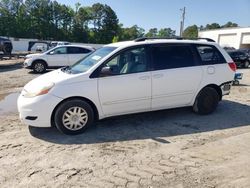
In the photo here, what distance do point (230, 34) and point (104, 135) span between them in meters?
55.9

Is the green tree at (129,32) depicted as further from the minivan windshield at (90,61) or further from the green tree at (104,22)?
the minivan windshield at (90,61)

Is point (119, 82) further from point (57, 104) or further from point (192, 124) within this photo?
point (192, 124)

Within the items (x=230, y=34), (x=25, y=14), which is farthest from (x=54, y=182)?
(x=25, y=14)

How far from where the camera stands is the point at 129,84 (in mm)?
5086

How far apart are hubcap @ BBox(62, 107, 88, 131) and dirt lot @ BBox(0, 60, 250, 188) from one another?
223 millimetres

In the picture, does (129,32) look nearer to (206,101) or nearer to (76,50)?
(76,50)

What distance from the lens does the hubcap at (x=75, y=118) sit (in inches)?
189

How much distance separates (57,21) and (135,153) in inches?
3153

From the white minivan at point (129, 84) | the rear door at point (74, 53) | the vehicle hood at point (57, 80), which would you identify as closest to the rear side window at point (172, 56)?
the white minivan at point (129, 84)

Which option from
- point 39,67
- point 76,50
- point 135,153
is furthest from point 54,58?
point 135,153

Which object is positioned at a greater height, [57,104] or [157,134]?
[57,104]

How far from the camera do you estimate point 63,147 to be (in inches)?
172

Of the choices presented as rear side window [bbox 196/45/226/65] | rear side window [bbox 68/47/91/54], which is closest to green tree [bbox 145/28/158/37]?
rear side window [bbox 68/47/91/54]

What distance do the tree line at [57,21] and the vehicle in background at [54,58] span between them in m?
47.0
